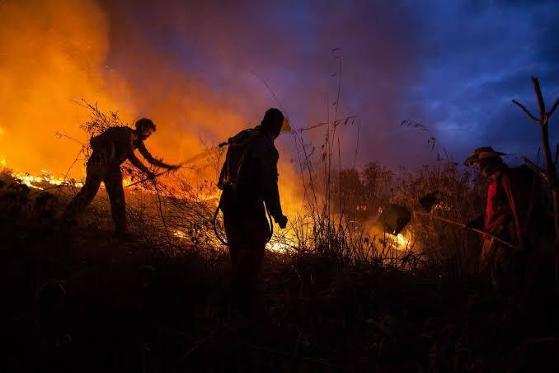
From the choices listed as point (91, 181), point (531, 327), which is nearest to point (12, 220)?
point (91, 181)

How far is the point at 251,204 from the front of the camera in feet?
11.6

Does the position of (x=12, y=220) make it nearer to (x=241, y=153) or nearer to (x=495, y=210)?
(x=241, y=153)

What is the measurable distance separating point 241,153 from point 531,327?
8.46 feet

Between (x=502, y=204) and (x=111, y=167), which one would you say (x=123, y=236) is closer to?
(x=111, y=167)

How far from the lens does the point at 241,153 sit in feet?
12.1

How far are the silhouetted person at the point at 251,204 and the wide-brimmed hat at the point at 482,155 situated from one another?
8.11ft

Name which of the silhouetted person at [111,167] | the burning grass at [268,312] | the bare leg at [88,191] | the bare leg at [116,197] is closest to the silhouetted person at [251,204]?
the burning grass at [268,312]

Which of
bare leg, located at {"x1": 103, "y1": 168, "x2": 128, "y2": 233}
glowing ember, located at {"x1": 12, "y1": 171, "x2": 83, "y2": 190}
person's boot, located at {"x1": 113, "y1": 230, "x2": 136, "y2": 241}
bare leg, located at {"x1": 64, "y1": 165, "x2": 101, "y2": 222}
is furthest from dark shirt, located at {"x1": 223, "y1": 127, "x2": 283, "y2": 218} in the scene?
glowing ember, located at {"x1": 12, "y1": 171, "x2": 83, "y2": 190}

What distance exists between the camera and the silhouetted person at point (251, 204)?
3477 mm

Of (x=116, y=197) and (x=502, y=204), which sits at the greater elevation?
(x=116, y=197)

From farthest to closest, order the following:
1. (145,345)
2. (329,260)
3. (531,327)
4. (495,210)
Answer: (329,260) → (495,210) → (531,327) → (145,345)

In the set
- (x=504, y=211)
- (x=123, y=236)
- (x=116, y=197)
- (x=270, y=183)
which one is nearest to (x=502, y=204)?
(x=504, y=211)

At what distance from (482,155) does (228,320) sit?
3.32 meters

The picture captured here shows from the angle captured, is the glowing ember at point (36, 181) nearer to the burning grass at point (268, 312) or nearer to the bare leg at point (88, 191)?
the bare leg at point (88, 191)
